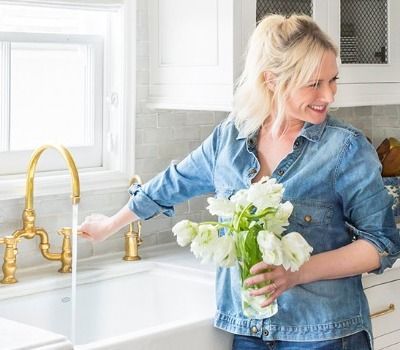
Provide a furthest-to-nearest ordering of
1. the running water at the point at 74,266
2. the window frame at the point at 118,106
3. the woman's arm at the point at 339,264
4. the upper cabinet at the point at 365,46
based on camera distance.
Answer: the upper cabinet at the point at 365,46 < the window frame at the point at 118,106 < the running water at the point at 74,266 < the woman's arm at the point at 339,264

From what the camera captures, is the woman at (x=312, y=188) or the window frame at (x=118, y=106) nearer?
the woman at (x=312, y=188)

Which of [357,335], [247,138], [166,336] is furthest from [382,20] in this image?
[166,336]

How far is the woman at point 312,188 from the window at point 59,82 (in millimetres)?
876

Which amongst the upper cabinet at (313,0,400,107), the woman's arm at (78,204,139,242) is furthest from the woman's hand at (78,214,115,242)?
the upper cabinet at (313,0,400,107)

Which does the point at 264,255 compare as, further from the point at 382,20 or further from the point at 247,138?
the point at 382,20

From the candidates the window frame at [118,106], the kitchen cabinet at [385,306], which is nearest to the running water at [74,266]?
the window frame at [118,106]

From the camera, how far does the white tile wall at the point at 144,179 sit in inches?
115

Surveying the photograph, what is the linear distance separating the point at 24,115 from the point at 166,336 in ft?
3.65

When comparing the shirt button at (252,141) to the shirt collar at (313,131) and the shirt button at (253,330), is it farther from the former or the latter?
the shirt button at (253,330)

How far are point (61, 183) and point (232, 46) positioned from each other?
70 cm

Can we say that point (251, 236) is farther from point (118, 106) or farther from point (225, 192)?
point (118, 106)

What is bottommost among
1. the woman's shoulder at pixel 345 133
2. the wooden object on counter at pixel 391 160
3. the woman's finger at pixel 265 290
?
the woman's finger at pixel 265 290

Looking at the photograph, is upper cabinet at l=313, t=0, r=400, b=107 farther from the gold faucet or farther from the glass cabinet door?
the gold faucet

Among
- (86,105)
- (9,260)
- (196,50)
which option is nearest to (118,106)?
(86,105)
